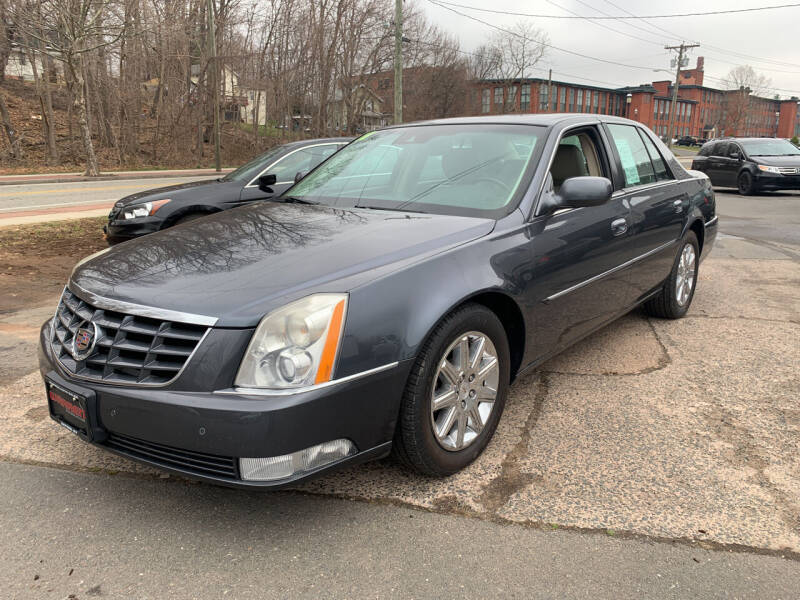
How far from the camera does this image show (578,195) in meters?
3.21

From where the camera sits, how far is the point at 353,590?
2.11 m

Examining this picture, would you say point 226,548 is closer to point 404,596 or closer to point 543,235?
point 404,596

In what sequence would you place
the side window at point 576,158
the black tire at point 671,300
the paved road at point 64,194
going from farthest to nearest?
the paved road at point 64,194 < the black tire at point 671,300 < the side window at point 576,158

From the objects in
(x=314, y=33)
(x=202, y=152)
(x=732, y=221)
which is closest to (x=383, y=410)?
(x=732, y=221)

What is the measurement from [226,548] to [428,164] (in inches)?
91.0

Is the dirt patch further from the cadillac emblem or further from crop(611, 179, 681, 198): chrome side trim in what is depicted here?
crop(611, 179, 681, 198): chrome side trim

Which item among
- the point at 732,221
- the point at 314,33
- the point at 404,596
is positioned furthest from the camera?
the point at 314,33

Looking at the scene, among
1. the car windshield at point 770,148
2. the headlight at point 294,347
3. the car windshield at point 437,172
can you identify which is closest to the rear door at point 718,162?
the car windshield at point 770,148

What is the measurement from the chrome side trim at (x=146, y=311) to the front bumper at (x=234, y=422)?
0.23 meters

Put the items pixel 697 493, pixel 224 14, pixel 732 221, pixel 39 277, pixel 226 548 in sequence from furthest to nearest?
1. pixel 224 14
2. pixel 732 221
3. pixel 39 277
4. pixel 697 493
5. pixel 226 548

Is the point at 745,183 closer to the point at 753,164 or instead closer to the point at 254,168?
the point at 753,164

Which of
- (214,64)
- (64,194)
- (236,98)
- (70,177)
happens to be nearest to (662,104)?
(236,98)

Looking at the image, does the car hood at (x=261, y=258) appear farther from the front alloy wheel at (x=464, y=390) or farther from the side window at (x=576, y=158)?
the side window at (x=576, y=158)

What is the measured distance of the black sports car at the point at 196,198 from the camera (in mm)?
6965
